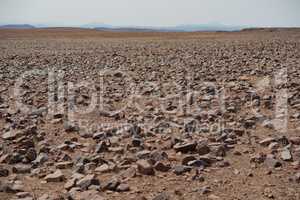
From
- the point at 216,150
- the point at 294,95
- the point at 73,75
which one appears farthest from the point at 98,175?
the point at 73,75

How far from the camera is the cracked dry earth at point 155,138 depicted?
4309mm

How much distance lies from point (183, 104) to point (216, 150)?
2.83 meters

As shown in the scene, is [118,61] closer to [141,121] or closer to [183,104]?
[183,104]

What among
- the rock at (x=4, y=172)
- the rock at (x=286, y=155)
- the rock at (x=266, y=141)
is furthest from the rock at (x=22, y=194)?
the rock at (x=266, y=141)

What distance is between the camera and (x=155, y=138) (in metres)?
5.93

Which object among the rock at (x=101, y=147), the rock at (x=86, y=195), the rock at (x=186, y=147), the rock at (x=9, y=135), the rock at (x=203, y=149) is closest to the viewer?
the rock at (x=86, y=195)

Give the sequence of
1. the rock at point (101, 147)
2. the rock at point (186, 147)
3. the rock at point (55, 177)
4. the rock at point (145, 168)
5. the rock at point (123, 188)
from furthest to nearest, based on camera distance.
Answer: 1. the rock at point (101, 147)
2. the rock at point (186, 147)
3. the rock at point (145, 168)
4. the rock at point (55, 177)
5. the rock at point (123, 188)

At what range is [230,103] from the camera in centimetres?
781

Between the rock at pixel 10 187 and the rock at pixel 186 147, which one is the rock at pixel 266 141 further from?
the rock at pixel 10 187

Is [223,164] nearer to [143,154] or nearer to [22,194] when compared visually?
[143,154]

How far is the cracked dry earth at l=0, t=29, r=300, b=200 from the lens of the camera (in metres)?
4.31

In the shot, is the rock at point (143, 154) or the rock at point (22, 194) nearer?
the rock at point (22, 194)

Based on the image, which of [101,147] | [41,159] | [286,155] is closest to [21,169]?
[41,159]

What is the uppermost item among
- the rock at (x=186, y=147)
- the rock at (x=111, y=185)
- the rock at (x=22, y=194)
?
the rock at (x=186, y=147)
